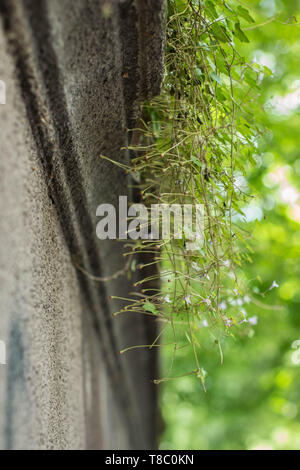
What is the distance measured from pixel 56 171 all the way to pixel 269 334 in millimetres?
3247

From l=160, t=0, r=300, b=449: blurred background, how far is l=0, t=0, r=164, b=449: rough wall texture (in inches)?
20.3

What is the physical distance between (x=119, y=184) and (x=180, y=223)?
0.23 meters

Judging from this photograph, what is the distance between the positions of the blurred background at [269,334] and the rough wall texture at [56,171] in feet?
1.69

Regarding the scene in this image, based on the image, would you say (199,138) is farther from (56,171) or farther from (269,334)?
(269,334)

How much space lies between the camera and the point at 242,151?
96cm

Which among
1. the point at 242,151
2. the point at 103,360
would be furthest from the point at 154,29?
the point at 103,360

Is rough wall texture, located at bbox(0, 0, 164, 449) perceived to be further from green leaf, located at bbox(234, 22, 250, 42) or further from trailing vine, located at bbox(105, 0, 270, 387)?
green leaf, located at bbox(234, 22, 250, 42)

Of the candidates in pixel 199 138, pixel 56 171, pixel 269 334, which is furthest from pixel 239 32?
pixel 269 334

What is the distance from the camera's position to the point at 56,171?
2.32ft

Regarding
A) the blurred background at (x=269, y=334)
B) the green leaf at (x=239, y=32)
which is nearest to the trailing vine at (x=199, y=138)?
the green leaf at (x=239, y=32)

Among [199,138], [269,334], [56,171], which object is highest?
[269,334]

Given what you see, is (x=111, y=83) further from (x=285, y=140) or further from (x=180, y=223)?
(x=285, y=140)

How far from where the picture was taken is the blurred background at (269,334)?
8.59 feet

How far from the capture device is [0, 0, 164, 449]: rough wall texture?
493 mm
